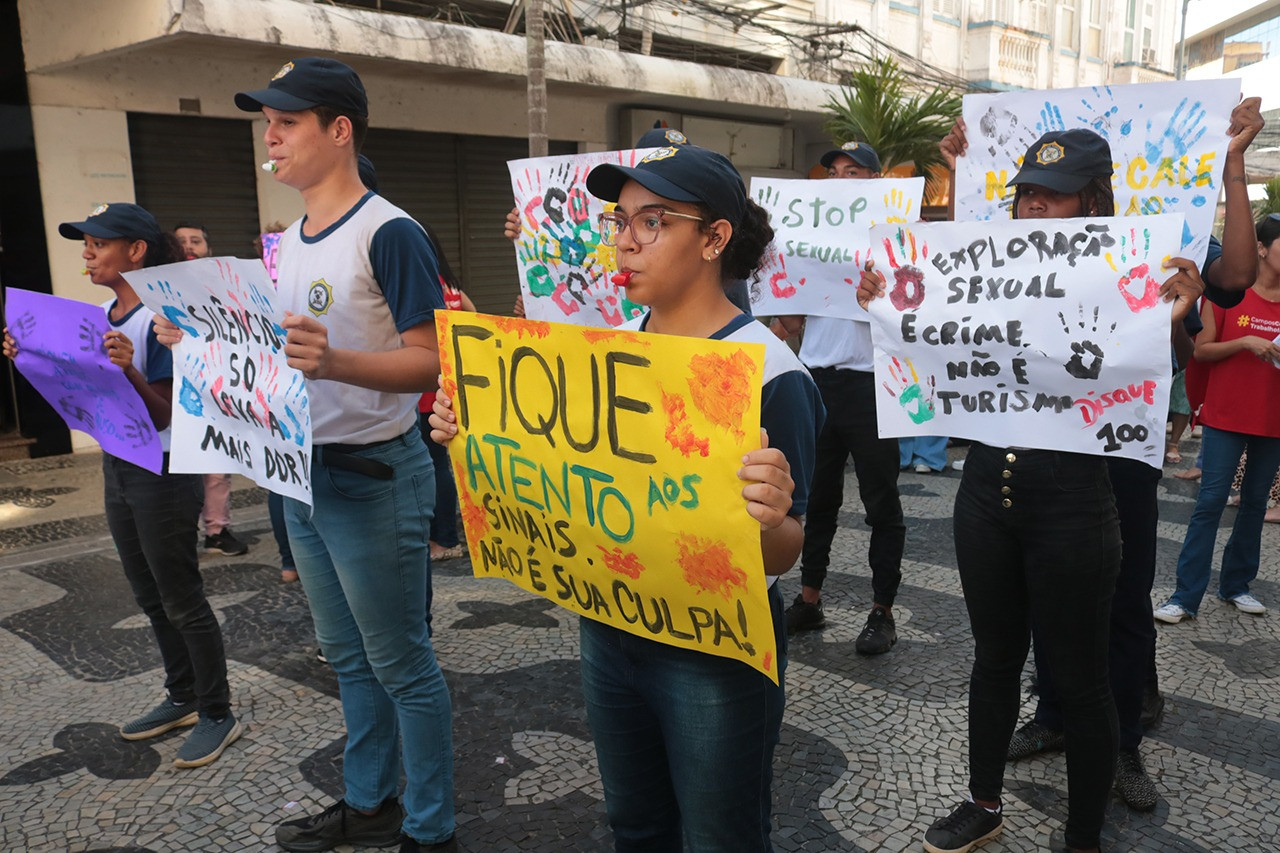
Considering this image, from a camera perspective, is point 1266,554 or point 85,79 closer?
point 1266,554

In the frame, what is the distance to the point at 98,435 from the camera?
3.57m

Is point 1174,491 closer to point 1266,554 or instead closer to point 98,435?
point 1266,554

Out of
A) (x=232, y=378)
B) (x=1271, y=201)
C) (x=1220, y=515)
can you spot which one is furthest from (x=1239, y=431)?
(x=1271, y=201)

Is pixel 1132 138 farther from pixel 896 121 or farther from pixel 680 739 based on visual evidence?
pixel 896 121

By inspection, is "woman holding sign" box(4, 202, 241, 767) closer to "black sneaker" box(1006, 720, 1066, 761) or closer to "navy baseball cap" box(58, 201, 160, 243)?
→ "navy baseball cap" box(58, 201, 160, 243)

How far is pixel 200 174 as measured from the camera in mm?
10148

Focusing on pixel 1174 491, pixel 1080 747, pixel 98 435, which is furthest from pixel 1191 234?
pixel 1174 491

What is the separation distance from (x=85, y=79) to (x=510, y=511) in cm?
905

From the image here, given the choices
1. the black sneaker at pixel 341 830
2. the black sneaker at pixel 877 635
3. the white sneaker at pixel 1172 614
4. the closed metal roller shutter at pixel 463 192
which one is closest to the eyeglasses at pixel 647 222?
the black sneaker at pixel 341 830

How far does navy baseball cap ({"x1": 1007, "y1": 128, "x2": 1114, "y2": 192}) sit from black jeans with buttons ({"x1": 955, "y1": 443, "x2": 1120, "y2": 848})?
29.1 inches

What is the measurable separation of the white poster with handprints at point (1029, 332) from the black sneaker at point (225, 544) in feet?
14.7

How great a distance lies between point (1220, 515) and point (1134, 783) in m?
2.28

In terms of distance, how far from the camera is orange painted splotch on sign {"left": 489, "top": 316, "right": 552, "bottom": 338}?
2.06m

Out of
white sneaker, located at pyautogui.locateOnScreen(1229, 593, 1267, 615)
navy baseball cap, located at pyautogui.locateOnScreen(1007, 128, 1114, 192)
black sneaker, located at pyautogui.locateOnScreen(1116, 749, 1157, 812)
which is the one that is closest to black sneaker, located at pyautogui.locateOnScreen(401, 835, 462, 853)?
black sneaker, located at pyautogui.locateOnScreen(1116, 749, 1157, 812)
